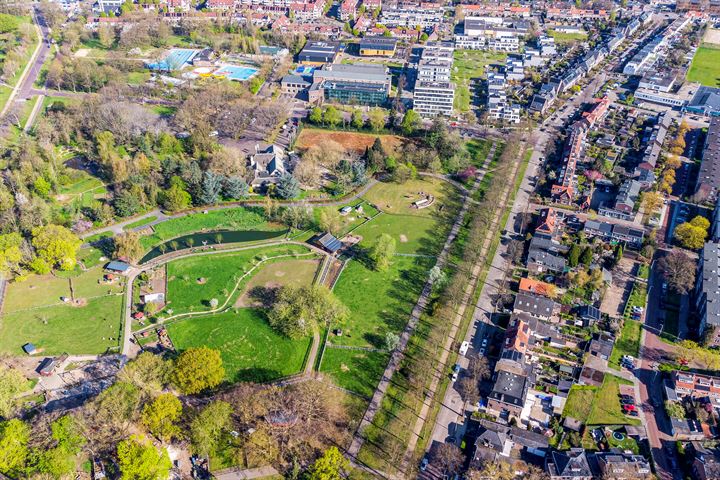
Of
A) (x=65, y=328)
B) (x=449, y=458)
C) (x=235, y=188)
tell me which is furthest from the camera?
(x=235, y=188)

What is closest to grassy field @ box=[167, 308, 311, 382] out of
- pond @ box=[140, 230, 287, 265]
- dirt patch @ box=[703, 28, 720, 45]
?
pond @ box=[140, 230, 287, 265]

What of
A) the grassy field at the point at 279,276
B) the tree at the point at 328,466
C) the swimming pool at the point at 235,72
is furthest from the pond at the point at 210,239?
the swimming pool at the point at 235,72

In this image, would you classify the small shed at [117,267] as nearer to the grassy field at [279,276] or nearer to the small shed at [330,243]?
the grassy field at [279,276]

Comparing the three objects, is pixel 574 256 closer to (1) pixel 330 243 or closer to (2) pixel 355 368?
(1) pixel 330 243

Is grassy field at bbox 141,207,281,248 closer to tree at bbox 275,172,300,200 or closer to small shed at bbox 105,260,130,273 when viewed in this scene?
tree at bbox 275,172,300,200

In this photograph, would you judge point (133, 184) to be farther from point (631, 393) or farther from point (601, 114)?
point (601, 114)

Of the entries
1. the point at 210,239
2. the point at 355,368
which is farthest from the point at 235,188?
the point at 355,368
